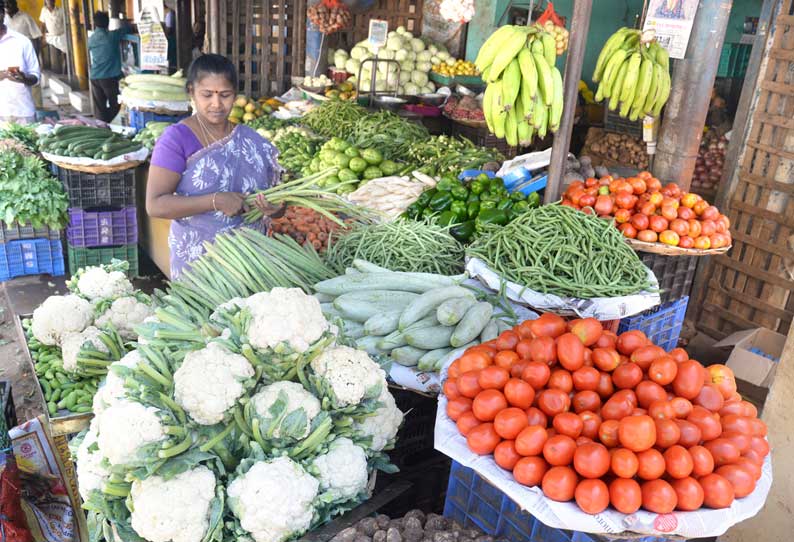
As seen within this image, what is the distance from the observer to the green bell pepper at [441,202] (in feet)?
12.9

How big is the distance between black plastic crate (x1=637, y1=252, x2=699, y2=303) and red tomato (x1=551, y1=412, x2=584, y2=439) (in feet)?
7.72

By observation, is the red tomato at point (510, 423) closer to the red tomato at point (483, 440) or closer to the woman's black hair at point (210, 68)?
the red tomato at point (483, 440)

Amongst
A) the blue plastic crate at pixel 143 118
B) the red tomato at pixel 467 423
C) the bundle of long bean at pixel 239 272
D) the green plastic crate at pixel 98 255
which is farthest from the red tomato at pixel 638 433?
the blue plastic crate at pixel 143 118

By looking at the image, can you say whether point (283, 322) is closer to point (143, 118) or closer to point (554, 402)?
point (554, 402)

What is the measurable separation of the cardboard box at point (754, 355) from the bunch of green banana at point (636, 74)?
170 cm

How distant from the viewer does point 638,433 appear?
1548 mm

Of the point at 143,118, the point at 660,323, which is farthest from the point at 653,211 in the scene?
the point at 143,118

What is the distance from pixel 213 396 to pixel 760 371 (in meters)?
3.80

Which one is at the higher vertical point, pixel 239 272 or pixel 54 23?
pixel 54 23

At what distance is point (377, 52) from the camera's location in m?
8.56

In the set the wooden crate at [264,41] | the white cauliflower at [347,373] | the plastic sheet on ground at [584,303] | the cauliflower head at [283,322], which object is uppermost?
the wooden crate at [264,41]

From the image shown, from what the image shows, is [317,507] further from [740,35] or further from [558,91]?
[740,35]

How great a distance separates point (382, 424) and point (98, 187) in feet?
14.7

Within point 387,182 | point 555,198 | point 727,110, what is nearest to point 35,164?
point 387,182
